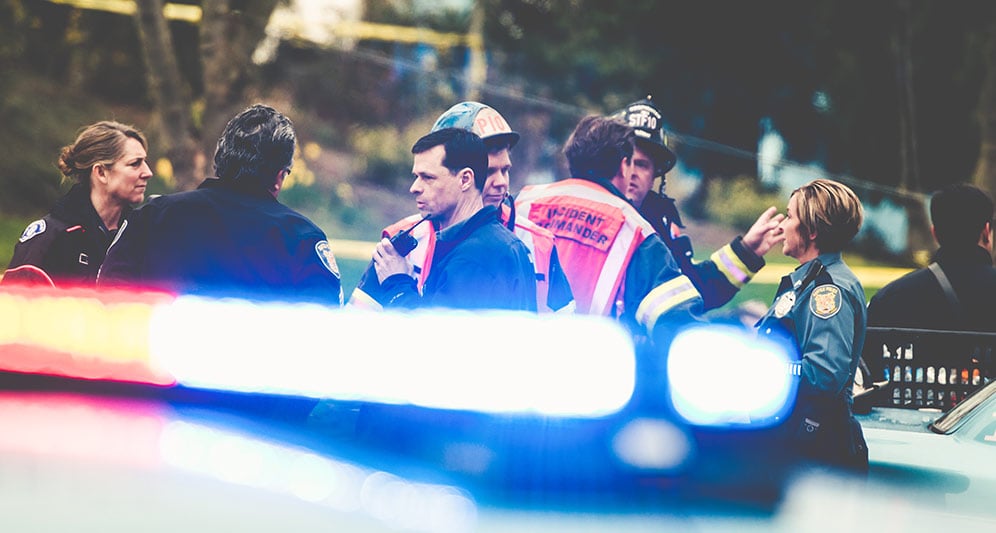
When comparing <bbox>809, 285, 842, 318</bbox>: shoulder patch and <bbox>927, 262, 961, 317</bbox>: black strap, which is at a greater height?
<bbox>927, 262, 961, 317</bbox>: black strap

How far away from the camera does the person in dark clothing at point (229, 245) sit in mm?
2779

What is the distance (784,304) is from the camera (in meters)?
3.45

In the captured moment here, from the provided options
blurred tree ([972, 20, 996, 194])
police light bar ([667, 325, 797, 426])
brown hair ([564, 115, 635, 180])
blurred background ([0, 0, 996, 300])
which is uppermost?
blurred background ([0, 0, 996, 300])

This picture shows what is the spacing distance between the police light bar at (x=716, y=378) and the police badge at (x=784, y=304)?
A: 5.06 feet

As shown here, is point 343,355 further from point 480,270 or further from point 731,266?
point 731,266

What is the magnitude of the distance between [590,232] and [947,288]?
1.48 metres

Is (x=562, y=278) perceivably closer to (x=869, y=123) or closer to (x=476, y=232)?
(x=476, y=232)

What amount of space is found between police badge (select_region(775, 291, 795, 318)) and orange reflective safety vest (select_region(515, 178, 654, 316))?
751 millimetres

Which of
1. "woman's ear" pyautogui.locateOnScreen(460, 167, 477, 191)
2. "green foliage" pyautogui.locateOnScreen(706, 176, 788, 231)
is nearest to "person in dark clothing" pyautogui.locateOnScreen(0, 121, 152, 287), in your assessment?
"woman's ear" pyautogui.locateOnScreen(460, 167, 477, 191)

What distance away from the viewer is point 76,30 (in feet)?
71.0

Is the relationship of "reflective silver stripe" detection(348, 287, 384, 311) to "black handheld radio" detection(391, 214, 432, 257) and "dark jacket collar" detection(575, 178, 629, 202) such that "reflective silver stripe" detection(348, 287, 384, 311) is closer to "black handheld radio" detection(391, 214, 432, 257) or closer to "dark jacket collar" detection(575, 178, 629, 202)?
"black handheld radio" detection(391, 214, 432, 257)

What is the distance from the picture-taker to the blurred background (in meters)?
18.9

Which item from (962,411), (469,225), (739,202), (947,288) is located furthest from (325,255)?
(739,202)

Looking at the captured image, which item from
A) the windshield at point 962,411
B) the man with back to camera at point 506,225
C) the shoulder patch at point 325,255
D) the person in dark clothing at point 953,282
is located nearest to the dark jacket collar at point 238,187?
A: the shoulder patch at point 325,255
